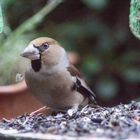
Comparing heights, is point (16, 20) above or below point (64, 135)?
above

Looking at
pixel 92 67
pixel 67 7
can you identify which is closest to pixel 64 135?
pixel 92 67

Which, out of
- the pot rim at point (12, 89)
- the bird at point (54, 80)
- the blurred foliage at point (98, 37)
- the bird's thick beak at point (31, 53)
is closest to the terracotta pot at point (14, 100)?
the pot rim at point (12, 89)

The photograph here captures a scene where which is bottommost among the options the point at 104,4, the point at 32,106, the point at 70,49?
the point at 32,106

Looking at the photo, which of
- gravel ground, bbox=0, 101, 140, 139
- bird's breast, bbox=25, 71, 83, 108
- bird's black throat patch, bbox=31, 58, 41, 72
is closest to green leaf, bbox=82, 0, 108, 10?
bird's breast, bbox=25, 71, 83, 108

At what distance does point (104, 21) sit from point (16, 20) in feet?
2.74

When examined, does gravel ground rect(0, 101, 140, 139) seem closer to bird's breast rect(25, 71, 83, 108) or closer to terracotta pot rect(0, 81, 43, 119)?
bird's breast rect(25, 71, 83, 108)

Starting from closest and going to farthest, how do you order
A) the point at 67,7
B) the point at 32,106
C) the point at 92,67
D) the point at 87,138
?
the point at 87,138, the point at 32,106, the point at 92,67, the point at 67,7

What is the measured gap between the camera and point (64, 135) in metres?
2.12

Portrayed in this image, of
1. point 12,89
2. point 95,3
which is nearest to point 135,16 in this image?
point 12,89

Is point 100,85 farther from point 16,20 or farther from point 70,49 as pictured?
point 16,20

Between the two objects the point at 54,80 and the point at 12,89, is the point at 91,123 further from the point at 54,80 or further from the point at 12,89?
the point at 12,89

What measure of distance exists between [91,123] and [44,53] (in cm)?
96

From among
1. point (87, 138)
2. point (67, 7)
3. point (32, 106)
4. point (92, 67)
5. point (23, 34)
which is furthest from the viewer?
point (67, 7)

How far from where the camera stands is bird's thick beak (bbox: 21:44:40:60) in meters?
3.03
